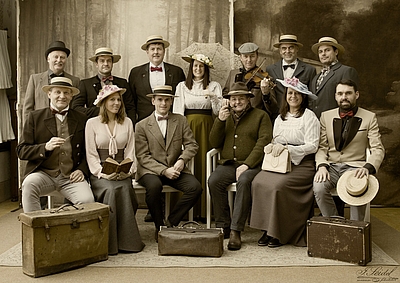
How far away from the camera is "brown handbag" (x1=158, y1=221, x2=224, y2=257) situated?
444 centimetres

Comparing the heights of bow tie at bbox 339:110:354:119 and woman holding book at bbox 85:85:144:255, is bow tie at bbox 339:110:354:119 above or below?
above

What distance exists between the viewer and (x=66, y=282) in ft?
12.7

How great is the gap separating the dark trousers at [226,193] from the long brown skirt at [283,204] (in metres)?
0.07

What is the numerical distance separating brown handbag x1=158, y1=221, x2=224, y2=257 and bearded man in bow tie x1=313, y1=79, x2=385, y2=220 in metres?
1.01

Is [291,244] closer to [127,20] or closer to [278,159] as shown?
[278,159]

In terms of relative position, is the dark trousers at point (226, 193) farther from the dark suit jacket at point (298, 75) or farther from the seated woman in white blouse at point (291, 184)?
the dark suit jacket at point (298, 75)

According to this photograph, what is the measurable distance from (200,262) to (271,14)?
3340mm

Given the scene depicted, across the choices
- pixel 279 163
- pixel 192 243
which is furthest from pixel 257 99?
pixel 192 243

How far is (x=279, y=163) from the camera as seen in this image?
4867mm

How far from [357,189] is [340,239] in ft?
1.46

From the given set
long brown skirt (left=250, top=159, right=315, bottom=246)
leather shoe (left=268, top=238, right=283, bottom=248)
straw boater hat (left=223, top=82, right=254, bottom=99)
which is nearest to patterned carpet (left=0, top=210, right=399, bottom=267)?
leather shoe (left=268, top=238, right=283, bottom=248)

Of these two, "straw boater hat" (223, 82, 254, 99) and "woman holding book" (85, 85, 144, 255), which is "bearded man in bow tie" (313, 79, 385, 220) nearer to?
"straw boater hat" (223, 82, 254, 99)

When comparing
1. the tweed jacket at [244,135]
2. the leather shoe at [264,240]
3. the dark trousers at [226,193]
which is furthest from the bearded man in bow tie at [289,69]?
the leather shoe at [264,240]

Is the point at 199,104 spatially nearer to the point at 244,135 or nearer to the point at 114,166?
the point at 244,135
